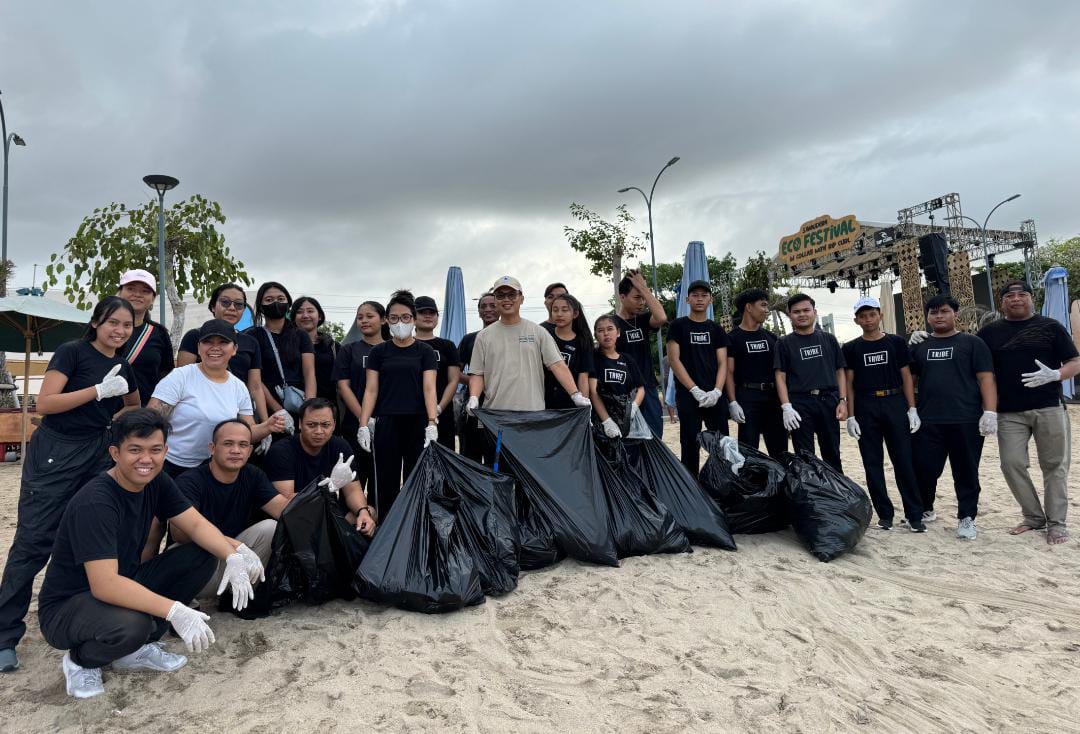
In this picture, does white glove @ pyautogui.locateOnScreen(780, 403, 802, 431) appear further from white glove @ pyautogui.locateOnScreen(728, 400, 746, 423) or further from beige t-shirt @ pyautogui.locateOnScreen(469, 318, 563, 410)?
beige t-shirt @ pyautogui.locateOnScreen(469, 318, 563, 410)

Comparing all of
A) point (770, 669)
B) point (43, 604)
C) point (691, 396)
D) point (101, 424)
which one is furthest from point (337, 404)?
point (770, 669)

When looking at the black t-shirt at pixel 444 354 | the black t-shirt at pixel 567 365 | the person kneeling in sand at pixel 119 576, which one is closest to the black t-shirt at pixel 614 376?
the black t-shirt at pixel 567 365

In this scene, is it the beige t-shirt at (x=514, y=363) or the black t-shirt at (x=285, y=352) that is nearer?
the beige t-shirt at (x=514, y=363)

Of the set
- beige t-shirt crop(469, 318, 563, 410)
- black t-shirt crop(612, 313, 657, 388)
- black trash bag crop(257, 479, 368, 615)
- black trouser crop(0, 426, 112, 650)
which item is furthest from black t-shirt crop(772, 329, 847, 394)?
black trouser crop(0, 426, 112, 650)

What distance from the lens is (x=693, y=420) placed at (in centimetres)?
462

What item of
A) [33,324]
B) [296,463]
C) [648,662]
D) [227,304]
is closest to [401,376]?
[296,463]

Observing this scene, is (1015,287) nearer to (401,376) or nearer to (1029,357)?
(1029,357)

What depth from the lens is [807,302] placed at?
14.7 feet

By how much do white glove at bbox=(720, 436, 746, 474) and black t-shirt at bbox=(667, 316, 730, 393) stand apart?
0.60 meters

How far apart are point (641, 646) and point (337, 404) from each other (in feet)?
8.74

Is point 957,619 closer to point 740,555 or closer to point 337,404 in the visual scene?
point 740,555

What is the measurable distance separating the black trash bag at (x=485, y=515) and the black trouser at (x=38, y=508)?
1.49 m

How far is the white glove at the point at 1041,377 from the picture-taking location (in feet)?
13.1

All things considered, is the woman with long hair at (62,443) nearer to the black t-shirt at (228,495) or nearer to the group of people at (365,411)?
the group of people at (365,411)
